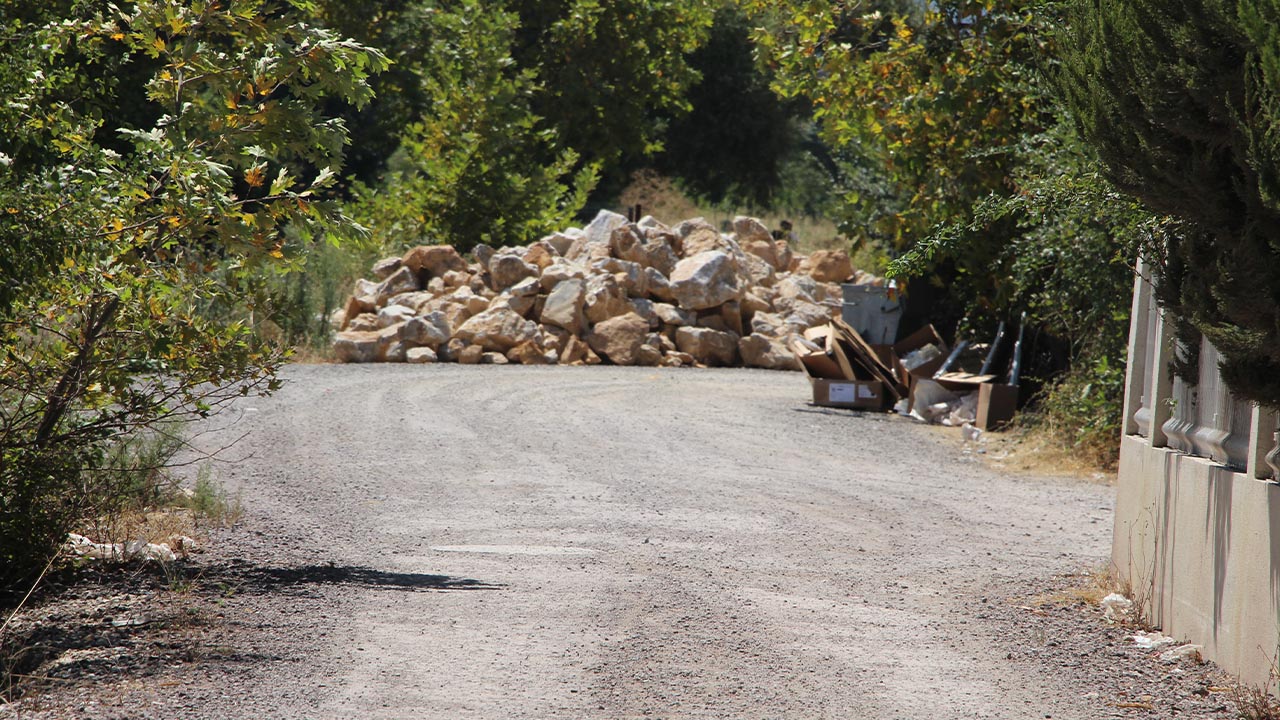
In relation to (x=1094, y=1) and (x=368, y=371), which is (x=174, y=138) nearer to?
(x=1094, y=1)

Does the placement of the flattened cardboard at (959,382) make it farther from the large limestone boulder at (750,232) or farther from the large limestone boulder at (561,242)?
the large limestone boulder at (750,232)

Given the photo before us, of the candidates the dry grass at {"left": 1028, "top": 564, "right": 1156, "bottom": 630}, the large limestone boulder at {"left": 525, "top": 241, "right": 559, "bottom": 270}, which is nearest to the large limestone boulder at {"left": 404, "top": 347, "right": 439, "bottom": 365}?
the large limestone boulder at {"left": 525, "top": 241, "right": 559, "bottom": 270}

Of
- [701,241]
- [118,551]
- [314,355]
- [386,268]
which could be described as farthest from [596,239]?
[118,551]

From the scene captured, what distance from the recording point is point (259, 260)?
5.96 metres

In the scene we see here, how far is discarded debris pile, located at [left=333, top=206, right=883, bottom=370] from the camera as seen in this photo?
63.9 ft

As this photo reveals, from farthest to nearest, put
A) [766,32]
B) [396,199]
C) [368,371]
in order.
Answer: [396,199], [368,371], [766,32]

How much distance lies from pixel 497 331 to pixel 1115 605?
14.2 m

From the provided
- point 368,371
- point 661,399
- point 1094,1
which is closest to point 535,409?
point 661,399

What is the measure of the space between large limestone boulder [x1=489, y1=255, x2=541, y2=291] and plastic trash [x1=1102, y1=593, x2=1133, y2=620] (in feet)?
50.5

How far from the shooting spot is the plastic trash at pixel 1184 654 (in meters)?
5.12

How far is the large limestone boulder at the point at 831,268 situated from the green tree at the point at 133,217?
17866 mm

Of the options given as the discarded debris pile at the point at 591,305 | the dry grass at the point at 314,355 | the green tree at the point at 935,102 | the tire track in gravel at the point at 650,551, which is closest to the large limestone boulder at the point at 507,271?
the discarded debris pile at the point at 591,305

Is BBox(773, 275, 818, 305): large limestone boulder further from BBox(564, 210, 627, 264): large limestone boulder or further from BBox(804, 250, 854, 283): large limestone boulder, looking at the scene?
BBox(564, 210, 627, 264): large limestone boulder

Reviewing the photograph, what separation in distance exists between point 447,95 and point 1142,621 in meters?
20.7
